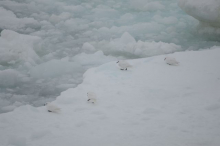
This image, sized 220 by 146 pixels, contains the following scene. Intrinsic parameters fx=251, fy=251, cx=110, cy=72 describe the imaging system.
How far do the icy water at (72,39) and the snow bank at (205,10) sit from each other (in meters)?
0.53

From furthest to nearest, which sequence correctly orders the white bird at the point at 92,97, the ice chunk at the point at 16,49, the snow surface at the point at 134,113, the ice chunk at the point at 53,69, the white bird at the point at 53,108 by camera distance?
the ice chunk at the point at 16,49
the ice chunk at the point at 53,69
the white bird at the point at 92,97
the white bird at the point at 53,108
the snow surface at the point at 134,113

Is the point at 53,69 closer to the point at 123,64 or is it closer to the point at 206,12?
the point at 123,64

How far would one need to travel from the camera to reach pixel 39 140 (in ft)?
8.25

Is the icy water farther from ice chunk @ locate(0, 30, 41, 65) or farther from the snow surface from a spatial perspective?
the snow surface

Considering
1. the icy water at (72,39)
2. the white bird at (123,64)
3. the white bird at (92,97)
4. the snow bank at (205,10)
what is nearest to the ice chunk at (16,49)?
the icy water at (72,39)

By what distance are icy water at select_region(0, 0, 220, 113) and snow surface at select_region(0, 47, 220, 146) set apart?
967 millimetres

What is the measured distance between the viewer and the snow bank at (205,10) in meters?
7.12

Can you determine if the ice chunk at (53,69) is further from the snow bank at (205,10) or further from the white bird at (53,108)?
the snow bank at (205,10)

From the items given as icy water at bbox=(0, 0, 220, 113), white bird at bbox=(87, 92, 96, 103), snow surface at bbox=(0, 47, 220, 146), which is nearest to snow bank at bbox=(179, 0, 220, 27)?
icy water at bbox=(0, 0, 220, 113)

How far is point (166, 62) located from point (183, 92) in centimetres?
113

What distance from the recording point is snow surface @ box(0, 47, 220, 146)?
2.47 m

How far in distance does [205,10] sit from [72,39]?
A: 13.1ft

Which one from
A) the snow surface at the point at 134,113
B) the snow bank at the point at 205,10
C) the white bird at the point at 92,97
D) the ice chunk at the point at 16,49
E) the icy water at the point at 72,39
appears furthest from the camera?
the snow bank at the point at 205,10

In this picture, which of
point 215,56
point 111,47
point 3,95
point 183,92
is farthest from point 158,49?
point 3,95
